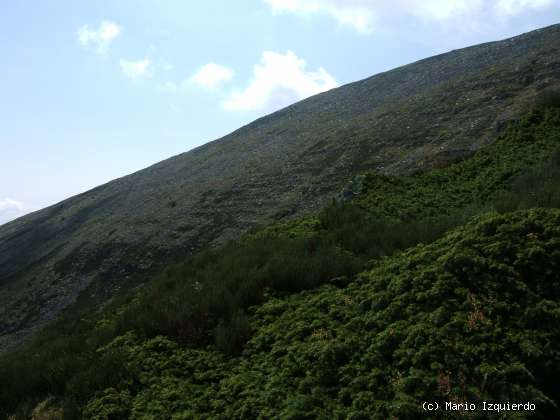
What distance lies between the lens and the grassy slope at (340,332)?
17.8 ft

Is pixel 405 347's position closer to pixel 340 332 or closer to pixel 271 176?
pixel 340 332

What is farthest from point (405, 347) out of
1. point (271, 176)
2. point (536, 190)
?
point (271, 176)

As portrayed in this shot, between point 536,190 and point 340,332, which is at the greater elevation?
point 536,190

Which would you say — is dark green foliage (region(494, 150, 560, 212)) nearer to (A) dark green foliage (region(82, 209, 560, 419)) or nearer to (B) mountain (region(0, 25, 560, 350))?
(A) dark green foliage (region(82, 209, 560, 419))

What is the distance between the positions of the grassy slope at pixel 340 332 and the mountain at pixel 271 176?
11665mm

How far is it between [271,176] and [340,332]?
26195 millimetres

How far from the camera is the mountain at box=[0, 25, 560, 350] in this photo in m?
24.0

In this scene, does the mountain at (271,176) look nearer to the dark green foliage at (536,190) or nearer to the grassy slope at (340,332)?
the dark green foliage at (536,190)

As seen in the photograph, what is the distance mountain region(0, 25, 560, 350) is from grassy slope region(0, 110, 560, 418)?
38.3 ft

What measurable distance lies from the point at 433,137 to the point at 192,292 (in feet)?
66.0

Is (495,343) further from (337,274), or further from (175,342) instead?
(175,342)

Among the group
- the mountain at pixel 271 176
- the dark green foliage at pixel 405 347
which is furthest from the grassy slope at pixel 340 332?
the mountain at pixel 271 176

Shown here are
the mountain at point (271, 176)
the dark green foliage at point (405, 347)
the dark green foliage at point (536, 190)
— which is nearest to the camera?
the dark green foliage at point (405, 347)

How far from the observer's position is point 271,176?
3278cm
